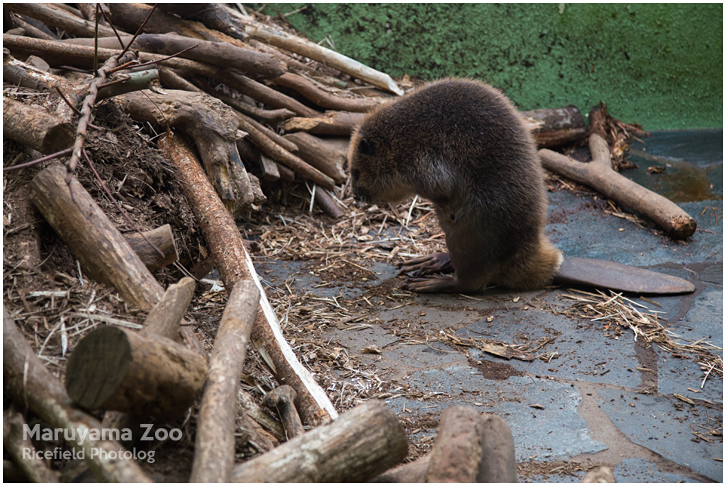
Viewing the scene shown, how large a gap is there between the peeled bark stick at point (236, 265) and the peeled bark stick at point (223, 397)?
491 mm

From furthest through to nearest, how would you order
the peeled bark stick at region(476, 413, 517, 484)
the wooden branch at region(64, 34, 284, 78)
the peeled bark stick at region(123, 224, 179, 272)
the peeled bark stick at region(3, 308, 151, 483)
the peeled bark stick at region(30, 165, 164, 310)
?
the wooden branch at region(64, 34, 284, 78)
the peeled bark stick at region(123, 224, 179, 272)
the peeled bark stick at region(30, 165, 164, 310)
the peeled bark stick at region(476, 413, 517, 484)
the peeled bark stick at region(3, 308, 151, 483)

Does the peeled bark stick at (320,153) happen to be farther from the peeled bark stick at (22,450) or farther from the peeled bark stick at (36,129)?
the peeled bark stick at (22,450)

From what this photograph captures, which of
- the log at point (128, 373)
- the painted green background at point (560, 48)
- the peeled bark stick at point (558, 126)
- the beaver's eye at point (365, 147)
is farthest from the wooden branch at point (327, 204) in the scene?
the log at point (128, 373)

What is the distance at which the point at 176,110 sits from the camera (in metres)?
3.10

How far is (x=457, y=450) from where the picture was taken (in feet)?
5.24

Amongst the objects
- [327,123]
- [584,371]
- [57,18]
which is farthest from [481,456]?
[57,18]

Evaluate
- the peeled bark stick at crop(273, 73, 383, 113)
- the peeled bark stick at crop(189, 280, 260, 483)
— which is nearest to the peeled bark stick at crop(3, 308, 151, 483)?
the peeled bark stick at crop(189, 280, 260, 483)

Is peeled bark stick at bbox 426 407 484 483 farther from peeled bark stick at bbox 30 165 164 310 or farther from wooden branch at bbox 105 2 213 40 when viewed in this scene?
wooden branch at bbox 105 2 213 40

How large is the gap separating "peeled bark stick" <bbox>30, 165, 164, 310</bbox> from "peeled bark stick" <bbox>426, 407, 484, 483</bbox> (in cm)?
114

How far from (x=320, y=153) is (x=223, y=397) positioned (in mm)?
3439

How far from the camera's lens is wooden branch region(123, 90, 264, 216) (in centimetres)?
308

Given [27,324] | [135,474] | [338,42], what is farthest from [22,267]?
[338,42]

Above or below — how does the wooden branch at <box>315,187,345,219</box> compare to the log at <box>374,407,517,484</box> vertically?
below

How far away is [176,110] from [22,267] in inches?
52.8
